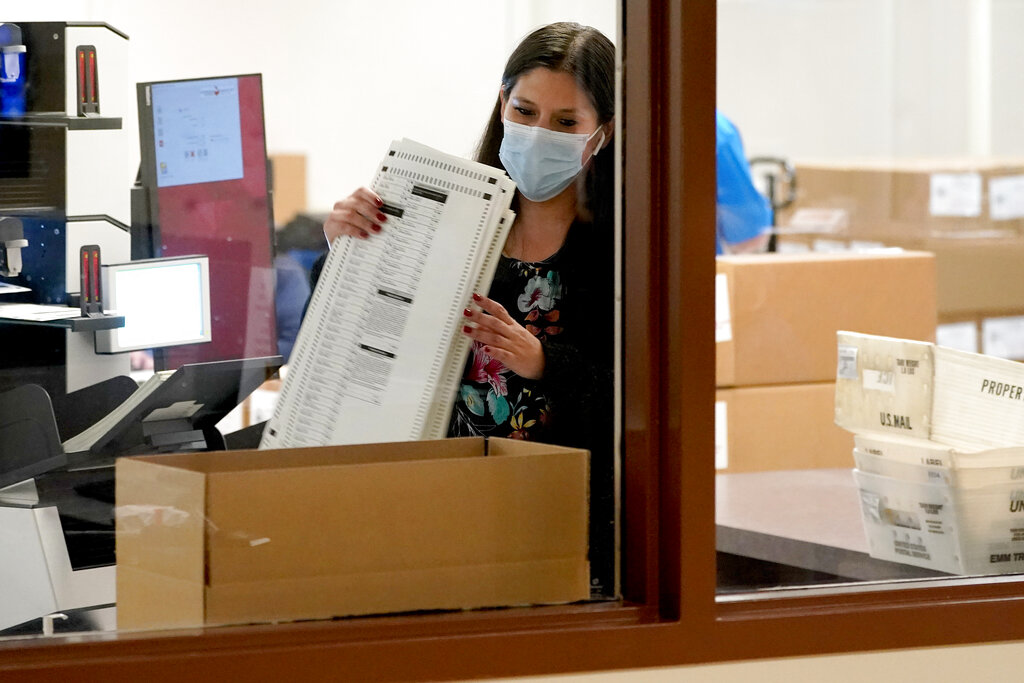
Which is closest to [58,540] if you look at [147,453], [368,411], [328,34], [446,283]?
[147,453]

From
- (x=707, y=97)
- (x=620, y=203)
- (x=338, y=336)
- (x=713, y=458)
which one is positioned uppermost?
(x=707, y=97)

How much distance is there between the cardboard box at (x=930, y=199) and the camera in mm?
3635

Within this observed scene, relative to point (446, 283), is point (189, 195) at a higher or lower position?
higher

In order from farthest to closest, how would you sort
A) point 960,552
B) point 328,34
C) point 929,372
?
point 929,372 < point 960,552 < point 328,34

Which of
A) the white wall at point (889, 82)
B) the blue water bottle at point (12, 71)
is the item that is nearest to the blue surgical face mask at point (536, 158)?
the blue water bottle at point (12, 71)

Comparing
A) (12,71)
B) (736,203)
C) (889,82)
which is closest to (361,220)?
(12,71)

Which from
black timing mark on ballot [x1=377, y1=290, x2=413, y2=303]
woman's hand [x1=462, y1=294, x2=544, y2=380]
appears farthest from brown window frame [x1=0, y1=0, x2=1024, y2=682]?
black timing mark on ballot [x1=377, y1=290, x2=413, y2=303]

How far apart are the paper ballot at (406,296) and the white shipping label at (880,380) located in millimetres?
700

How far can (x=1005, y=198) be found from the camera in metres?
3.75

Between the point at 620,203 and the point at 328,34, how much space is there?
0.42 meters

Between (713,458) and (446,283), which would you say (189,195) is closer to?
(446,283)

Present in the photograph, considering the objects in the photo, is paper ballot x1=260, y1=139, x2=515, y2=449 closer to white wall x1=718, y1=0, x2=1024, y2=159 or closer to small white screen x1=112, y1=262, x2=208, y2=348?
small white screen x1=112, y1=262, x2=208, y2=348

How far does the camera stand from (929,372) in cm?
171

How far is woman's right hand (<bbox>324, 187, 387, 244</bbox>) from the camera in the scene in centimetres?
142
